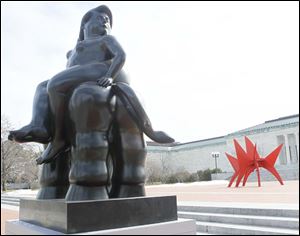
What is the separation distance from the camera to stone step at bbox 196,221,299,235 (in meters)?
4.73

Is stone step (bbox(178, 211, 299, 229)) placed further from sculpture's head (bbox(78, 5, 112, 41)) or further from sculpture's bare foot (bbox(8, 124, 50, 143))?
sculpture's head (bbox(78, 5, 112, 41))

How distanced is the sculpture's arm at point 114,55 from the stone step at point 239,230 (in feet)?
11.3

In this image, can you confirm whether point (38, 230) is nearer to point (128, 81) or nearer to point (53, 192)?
point (53, 192)

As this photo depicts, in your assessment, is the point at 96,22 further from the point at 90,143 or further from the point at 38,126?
the point at 90,143

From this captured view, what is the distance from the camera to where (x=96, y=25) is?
12.7ft

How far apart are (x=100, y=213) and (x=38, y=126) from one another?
1354 millimetres

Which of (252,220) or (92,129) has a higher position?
(92,129)

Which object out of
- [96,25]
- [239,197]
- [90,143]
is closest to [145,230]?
[90,143]

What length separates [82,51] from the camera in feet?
12.4

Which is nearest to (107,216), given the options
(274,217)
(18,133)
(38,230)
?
(38,230)

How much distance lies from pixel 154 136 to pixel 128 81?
840 millimetres

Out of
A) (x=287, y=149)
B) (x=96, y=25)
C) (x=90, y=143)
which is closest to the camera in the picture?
(x=90, y=143)

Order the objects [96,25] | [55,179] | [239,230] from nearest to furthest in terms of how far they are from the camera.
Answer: [55,179] → [96,25] → [239,230]

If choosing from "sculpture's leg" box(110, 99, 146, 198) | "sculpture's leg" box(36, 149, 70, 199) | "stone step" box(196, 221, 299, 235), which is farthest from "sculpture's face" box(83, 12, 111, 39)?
"stone step" box(196, 221, 299, 235)
